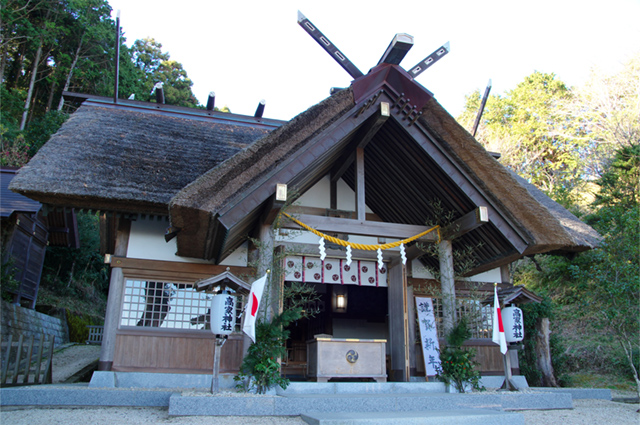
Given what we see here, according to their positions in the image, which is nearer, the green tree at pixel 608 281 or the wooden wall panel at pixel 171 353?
the wooden wall panel at pixel 171 353

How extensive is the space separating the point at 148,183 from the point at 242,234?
176 cm

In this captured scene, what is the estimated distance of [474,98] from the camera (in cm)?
2852

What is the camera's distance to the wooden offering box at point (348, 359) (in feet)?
23.7

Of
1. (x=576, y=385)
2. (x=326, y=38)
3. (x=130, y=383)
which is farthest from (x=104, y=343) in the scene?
(x=576, y=385)

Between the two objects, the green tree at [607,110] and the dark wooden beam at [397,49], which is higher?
the green tree at [607,110]

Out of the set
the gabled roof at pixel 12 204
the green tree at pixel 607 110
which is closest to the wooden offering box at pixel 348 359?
the gabled roof at pixel 12 204

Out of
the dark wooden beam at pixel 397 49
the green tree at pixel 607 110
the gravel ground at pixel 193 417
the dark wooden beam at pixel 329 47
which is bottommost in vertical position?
the gravel ground at pixel 193 417

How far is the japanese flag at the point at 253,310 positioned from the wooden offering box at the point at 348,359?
2.12m

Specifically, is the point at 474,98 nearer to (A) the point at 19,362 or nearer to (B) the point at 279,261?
(B) the point at 279,261

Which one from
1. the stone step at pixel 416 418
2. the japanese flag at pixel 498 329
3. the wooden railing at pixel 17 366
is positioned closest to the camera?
the stone step at pixel 416 418

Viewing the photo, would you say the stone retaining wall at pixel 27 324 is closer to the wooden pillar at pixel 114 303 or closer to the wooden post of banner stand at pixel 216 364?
the wooden pillar at pixel 114 303

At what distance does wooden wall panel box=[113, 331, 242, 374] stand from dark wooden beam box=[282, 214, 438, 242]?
2.32 metres

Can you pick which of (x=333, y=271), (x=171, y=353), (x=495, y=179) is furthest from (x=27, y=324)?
(x=495, y=179)

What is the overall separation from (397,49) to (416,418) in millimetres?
4886
